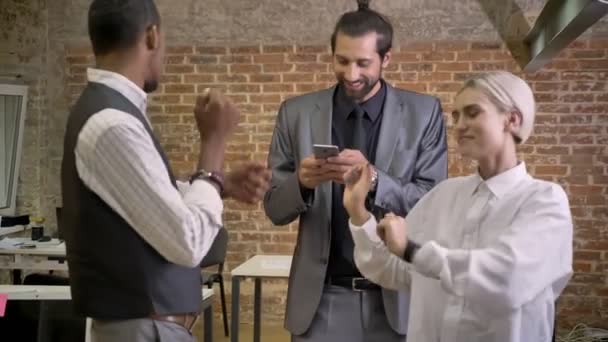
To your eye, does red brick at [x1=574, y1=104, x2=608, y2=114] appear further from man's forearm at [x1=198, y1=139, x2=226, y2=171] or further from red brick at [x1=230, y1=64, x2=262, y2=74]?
man's forearm at [x1=198, y1=139, x2=226, y2=171]

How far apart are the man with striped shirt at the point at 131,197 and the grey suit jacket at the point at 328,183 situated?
0.61 meters

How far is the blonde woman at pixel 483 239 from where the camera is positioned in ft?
5.22

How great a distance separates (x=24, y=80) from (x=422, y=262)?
4855 millimetres

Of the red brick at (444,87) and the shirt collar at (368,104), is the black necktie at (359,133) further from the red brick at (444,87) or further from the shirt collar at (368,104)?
the red brick at (444,87)

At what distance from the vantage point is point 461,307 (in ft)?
5.60

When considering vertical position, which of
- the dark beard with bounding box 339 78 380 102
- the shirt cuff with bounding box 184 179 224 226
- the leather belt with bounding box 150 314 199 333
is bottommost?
the leather belt with bounding box 150 314 199 333

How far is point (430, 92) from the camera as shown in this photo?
5.30 m

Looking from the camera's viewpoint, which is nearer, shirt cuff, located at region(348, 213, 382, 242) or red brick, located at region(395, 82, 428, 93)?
shirt cuff, located at region(348, 213, 382, 242)

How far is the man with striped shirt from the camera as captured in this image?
1383 mm

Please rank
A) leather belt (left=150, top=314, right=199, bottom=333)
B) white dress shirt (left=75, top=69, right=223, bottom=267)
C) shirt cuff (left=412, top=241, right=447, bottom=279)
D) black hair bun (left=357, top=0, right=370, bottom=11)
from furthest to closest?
1. black hair bun (left=357, top=0, right=370, bottom=11)
2. shirt cuff (left=412, top=241, right=447, bottom=279)
3. leather belt (left=150, top=314, right=199, bottom=333)
4. white dress shirt (left=75, top=69, right=223, bottom=267)

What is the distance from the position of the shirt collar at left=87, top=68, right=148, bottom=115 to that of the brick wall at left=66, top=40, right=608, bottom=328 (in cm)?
362

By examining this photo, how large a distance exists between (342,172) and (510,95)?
52cm

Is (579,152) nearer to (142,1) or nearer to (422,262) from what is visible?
(422,262)

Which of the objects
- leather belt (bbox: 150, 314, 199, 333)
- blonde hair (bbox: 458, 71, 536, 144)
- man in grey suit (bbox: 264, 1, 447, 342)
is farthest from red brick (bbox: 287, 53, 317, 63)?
leather belt (bbox: 150, 314, 199, 333)
